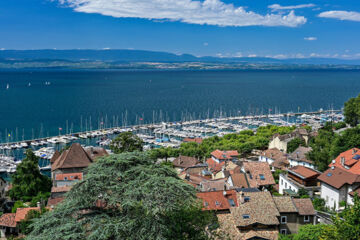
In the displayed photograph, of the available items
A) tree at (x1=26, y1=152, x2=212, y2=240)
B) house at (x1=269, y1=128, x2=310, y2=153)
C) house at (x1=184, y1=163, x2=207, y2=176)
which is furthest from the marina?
tree at (x1=26, y1=152, x2=212, y2=240)

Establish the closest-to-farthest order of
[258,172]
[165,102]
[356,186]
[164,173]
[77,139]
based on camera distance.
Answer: [164,173], [356,186], [258,172], [77,139], [165,102]

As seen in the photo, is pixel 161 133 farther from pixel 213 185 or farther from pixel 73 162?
pixel 213 185

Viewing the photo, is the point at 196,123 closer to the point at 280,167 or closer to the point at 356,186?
the point at 280,167

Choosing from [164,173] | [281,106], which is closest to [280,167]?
[164,173]

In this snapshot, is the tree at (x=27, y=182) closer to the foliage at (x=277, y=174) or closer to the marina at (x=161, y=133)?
the foliage at (x=277, y=174)

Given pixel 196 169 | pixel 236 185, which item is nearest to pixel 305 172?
pixel 236 185

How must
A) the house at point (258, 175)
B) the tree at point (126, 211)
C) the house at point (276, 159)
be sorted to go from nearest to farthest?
the tree at point (126, 211) → the house at point (258, 175) → the house at point (276, 159)

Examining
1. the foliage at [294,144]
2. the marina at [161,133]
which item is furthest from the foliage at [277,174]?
the marina at [161,133]
